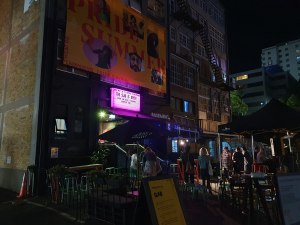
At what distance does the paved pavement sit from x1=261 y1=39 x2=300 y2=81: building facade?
160378 mm

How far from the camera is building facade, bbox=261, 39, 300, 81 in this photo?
6206 inches

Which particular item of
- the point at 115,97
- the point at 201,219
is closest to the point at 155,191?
the point at 201,219

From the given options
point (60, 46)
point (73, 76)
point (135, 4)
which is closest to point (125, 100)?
point (73, 76)

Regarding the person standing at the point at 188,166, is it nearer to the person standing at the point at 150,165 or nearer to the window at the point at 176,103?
the person standing at the point at 150,165

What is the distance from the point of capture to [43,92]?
49.1 feet

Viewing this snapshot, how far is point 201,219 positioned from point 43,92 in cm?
1029

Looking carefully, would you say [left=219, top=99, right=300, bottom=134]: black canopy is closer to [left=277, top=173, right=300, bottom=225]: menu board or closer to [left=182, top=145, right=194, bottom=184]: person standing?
[left=277, top=173, right=300, bottom=225]: menu board

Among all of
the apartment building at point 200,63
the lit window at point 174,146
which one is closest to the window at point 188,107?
the apartment building at point 200,63

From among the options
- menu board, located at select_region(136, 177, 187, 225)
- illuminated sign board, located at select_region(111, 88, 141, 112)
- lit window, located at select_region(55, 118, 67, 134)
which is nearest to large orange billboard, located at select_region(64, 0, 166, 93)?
illuminated sign board, located at select_region(111, 88, 141, 112)

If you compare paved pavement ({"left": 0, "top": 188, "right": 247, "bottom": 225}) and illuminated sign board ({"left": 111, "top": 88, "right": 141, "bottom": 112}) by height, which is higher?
illuminated sign board ({"left": 111, "top": 88, "right": 141, "bottom": 112})

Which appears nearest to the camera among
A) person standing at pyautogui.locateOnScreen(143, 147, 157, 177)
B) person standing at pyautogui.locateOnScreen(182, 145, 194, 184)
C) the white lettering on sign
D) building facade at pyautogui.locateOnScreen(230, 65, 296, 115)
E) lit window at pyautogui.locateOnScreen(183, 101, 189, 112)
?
person standing at pyautogui.locateOnScreen(143, 147, 157, 177)

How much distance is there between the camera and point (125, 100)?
1959 centimetres

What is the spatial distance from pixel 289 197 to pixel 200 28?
30009mm

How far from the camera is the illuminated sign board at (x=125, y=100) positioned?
1867 centimetres
